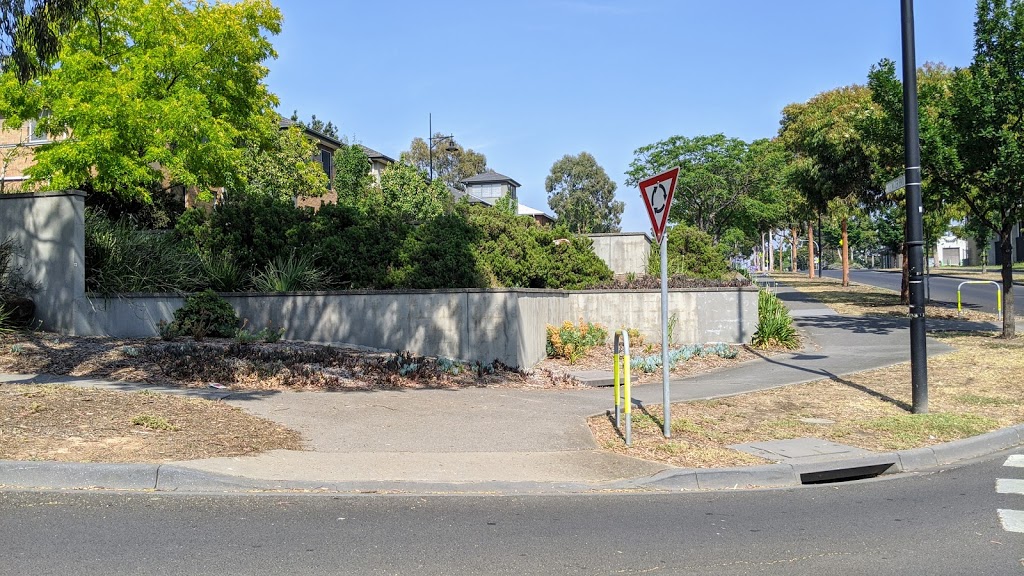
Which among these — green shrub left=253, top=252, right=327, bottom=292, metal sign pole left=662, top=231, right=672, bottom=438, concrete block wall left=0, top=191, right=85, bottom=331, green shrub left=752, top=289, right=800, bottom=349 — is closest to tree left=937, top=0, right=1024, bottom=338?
green shrub left=752, top=289, right=800, bottom=349

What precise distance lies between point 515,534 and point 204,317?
31.7ft

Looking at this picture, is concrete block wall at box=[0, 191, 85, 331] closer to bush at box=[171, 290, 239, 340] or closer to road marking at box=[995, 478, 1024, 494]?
bush at box=[171, 290, 239, 340]

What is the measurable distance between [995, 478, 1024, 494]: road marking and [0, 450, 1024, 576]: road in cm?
5

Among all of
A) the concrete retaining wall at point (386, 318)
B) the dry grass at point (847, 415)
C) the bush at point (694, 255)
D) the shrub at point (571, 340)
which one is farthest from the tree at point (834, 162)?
the concrete retaining wall at point (386, 318)

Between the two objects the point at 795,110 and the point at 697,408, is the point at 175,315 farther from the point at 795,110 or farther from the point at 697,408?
the point at 795,110

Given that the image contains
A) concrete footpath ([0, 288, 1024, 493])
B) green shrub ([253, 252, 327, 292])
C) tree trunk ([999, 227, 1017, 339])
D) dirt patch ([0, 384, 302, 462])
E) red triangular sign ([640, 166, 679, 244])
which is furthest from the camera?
tree trunk ([999, 227, 1017, 339])

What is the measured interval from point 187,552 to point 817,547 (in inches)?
165

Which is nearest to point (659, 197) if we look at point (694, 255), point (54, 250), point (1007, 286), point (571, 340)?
point (571, 340)

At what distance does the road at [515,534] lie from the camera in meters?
→ 4.92

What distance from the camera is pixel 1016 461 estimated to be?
26.6 ft

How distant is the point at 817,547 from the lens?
17.8 ft

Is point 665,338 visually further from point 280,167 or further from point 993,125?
point 280,167

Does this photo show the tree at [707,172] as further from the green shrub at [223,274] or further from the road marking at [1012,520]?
the road marking at [1012,520]

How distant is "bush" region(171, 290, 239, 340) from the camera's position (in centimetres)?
1346
